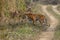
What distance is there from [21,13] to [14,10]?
98cm

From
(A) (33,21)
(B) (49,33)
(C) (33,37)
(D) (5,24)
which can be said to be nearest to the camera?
(C) (33,37)

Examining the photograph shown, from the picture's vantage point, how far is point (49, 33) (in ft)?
42.6

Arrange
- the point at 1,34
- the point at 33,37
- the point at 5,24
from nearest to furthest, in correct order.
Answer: the point at 1,34 → the point at 33,37 → the point at 5,24

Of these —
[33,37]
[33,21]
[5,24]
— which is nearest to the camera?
[33,37]

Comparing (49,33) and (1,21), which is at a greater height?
(1,21)

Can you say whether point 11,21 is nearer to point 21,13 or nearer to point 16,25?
point 16,25

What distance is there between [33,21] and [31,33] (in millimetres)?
2268

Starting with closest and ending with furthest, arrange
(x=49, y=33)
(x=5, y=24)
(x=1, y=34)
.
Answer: (x=1, y=34) < (x=5, y=24) < (x=49, y=33)

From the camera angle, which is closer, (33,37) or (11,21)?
(33,37)

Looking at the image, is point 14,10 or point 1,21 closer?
point 1,21

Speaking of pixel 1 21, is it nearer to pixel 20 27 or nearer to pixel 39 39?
pixel 20 27

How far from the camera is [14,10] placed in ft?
44.8

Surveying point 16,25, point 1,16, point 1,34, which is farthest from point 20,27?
point 1,34

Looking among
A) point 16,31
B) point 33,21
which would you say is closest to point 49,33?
point 33,21
